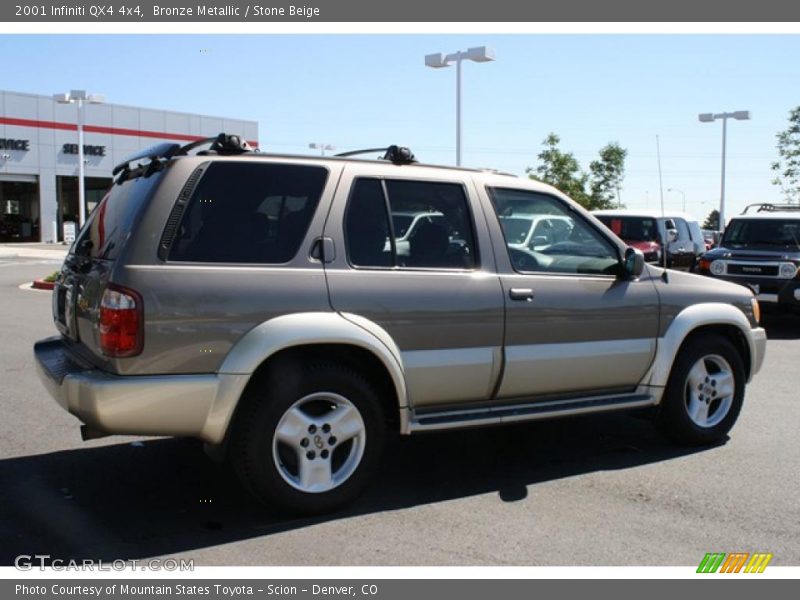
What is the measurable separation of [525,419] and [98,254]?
8.80 ft

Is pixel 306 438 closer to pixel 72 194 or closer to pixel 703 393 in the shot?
pixel 703 393

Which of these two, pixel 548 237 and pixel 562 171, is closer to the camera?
pixel 548 237

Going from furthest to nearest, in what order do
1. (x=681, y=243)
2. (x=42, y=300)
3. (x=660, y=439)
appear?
(x=681, y=243), (x=42, y=300), (x=660, y=439)

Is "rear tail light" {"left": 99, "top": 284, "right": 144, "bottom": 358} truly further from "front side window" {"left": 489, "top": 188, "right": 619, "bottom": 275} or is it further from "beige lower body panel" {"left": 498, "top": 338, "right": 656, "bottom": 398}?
"front side window" {"left": 489, "top": 188, "right": 619, "bottom": 275}

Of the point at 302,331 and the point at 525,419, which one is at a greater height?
the point at 302,331

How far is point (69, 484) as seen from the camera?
5055 mm

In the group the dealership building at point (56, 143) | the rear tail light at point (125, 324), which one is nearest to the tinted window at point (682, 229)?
the rear tail light at point (125, 324)

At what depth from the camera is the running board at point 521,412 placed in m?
4.81

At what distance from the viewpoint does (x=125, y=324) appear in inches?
159

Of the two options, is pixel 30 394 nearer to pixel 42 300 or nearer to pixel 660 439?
pixel 660 439

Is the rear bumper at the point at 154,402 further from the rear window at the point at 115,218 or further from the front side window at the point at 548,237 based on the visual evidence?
the front side window at the point at 548,237

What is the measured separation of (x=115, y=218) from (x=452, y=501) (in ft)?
8.24

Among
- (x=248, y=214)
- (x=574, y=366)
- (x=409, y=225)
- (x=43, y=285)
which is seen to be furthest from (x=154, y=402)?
(x=43, y=285)
